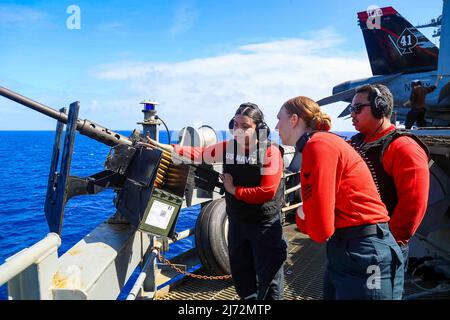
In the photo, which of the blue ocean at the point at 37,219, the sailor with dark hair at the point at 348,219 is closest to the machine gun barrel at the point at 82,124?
the sailor with dark hair at the point at 348,219

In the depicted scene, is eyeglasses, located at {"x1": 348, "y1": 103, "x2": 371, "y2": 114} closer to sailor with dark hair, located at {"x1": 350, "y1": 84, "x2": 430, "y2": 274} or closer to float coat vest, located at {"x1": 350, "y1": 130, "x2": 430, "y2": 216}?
sailor with dark hair, located at {"x1": 350, "y1": 84, "x2": 430, "y2": 274}

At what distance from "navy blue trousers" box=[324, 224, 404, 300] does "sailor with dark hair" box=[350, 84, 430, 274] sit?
1.45 ft

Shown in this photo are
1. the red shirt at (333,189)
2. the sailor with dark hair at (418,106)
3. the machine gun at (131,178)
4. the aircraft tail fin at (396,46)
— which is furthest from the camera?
the aircraft tail fin at (396,46)

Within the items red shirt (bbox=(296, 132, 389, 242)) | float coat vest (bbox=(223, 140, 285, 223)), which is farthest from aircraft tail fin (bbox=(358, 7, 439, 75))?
red shirt (bbox=(296, 132, 389, 242))

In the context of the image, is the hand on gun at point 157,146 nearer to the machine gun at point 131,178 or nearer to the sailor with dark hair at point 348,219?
the machine gun at point 131,178

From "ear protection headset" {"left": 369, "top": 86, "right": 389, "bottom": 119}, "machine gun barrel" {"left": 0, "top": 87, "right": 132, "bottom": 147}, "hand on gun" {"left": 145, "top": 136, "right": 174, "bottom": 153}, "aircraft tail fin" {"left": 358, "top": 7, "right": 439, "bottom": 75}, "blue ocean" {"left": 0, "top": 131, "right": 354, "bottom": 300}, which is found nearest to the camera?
"ear protection headset" {"left": 369, "top": 86, "right": 389, "bottom": 119}

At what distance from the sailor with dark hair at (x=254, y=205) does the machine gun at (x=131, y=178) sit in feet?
1.52

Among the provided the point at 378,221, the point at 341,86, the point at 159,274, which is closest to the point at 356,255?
the point at 378,221

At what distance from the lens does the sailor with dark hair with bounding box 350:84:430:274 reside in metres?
2.39

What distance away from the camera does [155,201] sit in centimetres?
304

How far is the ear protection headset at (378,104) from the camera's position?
2521 mm

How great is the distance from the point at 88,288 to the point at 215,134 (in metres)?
2.62

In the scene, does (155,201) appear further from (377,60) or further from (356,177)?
(377,60)

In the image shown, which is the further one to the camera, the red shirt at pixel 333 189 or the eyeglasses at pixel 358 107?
the eyeglasses at pixel 358 107
